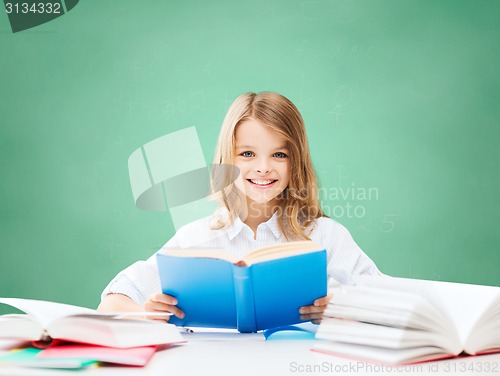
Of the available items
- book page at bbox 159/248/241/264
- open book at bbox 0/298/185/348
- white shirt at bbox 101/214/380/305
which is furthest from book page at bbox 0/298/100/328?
white shirt at bbox 101/214/380/305

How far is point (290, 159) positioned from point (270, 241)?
0.87 feet

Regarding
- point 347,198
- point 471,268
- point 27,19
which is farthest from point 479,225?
point 27,19

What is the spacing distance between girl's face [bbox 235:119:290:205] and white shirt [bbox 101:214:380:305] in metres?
0.12

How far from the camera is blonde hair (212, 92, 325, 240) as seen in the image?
184 centimetres

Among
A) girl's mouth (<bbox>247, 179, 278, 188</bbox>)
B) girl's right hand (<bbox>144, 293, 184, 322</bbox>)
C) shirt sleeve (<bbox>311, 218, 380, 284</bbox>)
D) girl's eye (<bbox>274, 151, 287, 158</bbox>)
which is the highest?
girl's eye (<bbox>274, 151, 287, 158</bbox>)

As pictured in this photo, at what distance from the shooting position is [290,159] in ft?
6.06

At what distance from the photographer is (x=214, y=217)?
198 cm

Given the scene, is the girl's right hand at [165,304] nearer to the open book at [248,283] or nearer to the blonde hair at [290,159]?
the open book at [248,283]

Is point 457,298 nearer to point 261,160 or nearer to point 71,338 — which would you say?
point 71,338

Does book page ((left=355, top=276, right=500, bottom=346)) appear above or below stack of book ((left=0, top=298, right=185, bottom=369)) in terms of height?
below

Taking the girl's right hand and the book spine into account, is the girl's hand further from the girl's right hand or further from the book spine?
the girl's right hand

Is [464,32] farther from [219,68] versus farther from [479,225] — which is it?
[219,68]

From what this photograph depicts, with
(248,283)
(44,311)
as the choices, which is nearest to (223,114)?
(248,283)

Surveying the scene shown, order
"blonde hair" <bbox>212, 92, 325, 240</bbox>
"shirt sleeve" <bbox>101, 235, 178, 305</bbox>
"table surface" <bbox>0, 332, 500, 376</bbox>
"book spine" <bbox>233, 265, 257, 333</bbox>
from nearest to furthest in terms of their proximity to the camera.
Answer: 1. "table surface" <bbox>0, 332, 500, 376</bbox>
2. "book spine" <bbox>233, 265, 257, 333</bbox>
3. "shirt sleeve" <bbox>101, 235, 178, 305</bbox>
4. "blonde hair" <bbox>212, 92, 325, 240</bbox>
